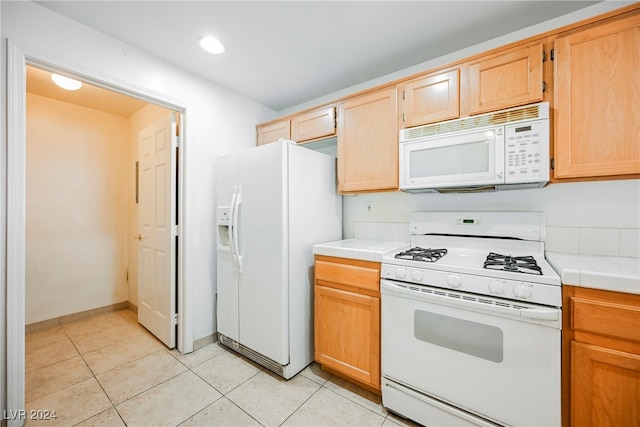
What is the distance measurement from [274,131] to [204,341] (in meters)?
2.15

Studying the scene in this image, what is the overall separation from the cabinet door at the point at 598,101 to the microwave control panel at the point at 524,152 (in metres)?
0.09

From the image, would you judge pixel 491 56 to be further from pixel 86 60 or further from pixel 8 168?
pixel 8 168

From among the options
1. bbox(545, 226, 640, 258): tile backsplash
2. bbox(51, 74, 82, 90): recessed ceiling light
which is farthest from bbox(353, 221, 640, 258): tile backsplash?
bbox(51, 74, 82, 90): recessed ceiling light

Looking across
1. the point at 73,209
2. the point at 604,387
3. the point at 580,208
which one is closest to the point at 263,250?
the point at 604,387

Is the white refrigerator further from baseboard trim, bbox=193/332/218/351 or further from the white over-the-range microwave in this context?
the white over-the-range microwave

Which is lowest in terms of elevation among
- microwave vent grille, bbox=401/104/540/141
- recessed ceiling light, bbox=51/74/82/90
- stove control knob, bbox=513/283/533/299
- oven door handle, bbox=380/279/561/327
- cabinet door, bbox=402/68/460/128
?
oven door handle, bbox=380/279/561/327

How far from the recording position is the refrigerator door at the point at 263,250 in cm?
188

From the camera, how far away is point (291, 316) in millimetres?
1924

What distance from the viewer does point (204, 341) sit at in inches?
94.5

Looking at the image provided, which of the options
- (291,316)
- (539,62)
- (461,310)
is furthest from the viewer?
(291,316)

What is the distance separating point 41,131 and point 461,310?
4.25 m

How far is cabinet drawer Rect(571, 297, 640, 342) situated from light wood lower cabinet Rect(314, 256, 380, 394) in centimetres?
91

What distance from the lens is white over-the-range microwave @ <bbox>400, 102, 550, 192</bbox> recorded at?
1.42 m

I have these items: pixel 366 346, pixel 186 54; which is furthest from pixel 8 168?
pixel 366 346
